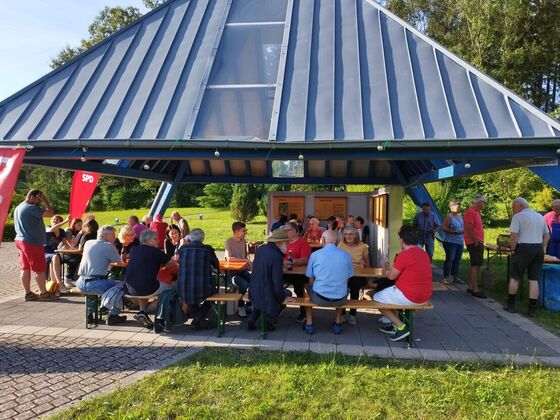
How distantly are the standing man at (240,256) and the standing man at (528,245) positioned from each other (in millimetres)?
4473

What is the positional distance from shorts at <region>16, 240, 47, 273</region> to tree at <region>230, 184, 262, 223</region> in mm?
18417

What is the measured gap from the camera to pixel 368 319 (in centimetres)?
663

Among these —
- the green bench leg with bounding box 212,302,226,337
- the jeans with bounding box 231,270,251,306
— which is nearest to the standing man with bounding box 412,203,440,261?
the jeans with bounding box 231,270,251,306

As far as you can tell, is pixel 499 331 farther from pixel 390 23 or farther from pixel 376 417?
pixel 390 23

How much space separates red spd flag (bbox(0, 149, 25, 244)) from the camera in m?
5.57

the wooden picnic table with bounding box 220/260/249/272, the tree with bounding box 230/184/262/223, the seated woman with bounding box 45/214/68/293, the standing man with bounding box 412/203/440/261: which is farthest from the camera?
the tree with bounding box 230/184/262/223

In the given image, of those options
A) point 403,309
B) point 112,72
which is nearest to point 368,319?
point 403,309

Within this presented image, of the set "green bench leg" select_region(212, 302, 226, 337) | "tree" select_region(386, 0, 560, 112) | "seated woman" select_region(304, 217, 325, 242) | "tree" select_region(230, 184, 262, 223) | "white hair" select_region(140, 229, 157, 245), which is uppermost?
"tree" select_region(386, 0, 560, 112)

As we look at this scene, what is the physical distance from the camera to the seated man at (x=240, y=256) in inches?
258

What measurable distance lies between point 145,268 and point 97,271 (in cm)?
86

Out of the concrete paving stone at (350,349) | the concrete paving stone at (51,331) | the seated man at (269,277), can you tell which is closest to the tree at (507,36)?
the seated man at (269,277)

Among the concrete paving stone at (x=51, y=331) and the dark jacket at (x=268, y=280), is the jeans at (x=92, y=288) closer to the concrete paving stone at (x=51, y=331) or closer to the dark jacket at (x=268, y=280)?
the concrete paving stone at (x=51, y=331)

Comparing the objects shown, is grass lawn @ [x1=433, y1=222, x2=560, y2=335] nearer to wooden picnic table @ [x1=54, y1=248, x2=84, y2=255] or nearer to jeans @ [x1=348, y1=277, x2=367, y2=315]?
jeans @ [x1=348, y1=277, x2=367, y2=315]

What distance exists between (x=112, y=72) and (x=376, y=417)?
661cm
